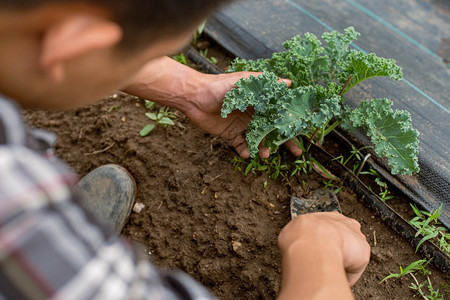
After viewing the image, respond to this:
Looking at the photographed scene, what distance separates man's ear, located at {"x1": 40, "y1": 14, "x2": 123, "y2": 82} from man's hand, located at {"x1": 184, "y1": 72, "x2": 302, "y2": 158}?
1.29 metres

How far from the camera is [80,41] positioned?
0.87 metres

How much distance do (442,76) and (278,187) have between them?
123 cm

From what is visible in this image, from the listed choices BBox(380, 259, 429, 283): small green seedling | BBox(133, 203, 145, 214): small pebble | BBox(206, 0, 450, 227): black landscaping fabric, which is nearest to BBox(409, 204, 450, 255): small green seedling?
BBox(380, 259, 429, 283): small green seedling

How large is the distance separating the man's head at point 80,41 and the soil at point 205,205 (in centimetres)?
119

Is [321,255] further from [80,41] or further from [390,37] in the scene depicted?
[390,37]

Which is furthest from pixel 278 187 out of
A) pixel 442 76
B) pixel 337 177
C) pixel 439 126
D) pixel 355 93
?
pixel 442 76

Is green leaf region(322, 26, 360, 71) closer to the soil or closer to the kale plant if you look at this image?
the kale plant

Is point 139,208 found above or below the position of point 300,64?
below

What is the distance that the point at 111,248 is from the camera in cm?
100

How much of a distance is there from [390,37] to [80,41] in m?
2.39

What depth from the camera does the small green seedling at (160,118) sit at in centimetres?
249

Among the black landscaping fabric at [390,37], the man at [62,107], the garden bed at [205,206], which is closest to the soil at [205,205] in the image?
the garden bed at [205,206]

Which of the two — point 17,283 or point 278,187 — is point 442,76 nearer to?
point 278,187

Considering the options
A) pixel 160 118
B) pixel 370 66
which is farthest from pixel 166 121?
pixel 370 66
